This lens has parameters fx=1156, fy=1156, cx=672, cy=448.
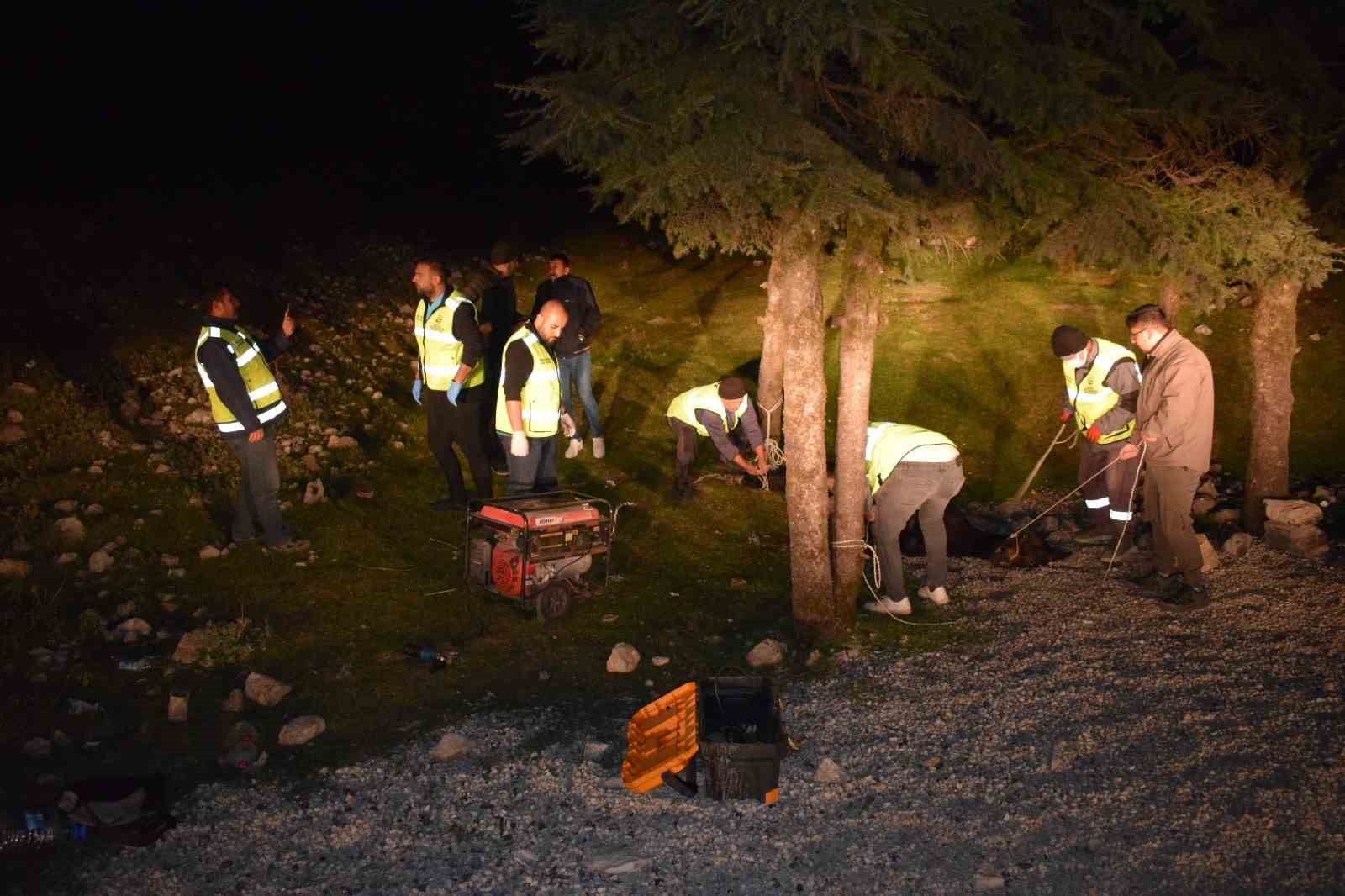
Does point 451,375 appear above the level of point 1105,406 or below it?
above

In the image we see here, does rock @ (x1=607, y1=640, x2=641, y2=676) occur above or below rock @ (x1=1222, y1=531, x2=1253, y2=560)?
below

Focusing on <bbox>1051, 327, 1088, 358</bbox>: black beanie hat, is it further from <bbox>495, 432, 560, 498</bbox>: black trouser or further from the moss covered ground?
<bbox>495, 432, 560, 498</bbox>: black trouser

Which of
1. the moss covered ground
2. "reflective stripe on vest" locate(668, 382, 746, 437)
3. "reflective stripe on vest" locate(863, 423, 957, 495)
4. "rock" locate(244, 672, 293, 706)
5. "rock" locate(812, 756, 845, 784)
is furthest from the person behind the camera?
"reflective stripe on vest" locate(668, 382, 746, 437)

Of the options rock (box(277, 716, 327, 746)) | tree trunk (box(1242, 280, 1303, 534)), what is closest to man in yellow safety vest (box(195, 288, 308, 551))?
rock (box(277, 716, 327, 746))

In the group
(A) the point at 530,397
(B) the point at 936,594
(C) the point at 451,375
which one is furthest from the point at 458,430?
(B) the point at 936,594

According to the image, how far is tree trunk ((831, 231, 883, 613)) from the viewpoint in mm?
8180

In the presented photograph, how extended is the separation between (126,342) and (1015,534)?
9908mm

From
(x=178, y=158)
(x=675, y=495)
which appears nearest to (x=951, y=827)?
(x=675, y=495)

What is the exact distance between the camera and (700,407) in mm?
10484

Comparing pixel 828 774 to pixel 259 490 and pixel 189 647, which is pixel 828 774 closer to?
pixel 189 647

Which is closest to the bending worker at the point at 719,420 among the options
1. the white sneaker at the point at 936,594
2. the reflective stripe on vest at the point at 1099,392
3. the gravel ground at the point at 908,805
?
the white sneaker at the point at 936,594

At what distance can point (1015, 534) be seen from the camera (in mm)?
10000

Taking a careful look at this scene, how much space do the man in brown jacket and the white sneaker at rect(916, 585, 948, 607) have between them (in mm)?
1614

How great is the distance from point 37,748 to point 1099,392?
8.32 m
